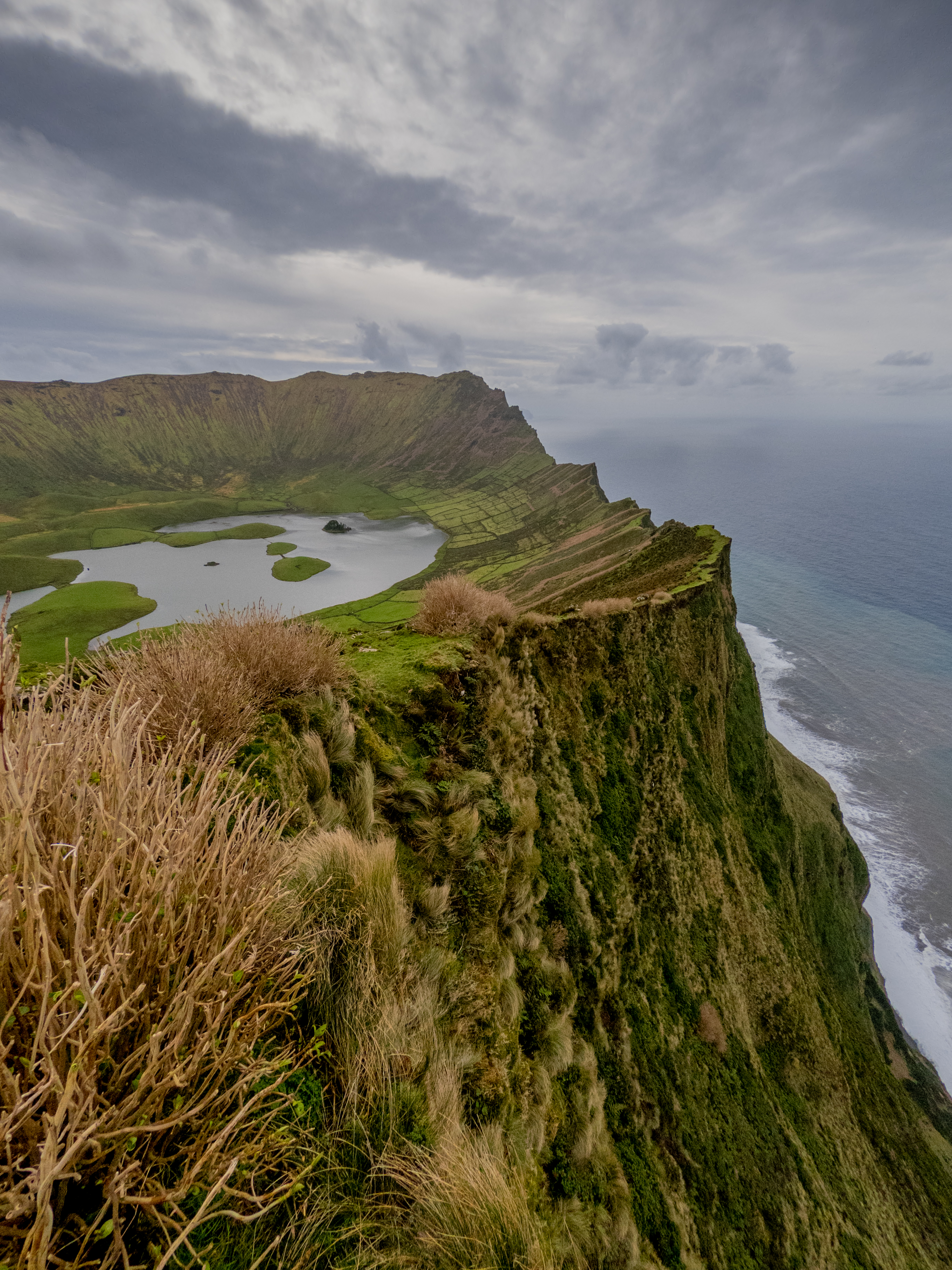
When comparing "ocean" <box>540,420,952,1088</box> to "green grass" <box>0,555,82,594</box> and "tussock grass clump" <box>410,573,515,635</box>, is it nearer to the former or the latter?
"tussock grass clump" <box>410,573,515,635</box>

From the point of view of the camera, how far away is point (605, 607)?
18.4 m

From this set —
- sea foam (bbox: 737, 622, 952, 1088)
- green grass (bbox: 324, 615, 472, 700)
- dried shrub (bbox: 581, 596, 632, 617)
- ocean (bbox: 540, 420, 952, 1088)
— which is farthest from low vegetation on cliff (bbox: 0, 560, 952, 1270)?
ocean (bbox: 540, 420, 952, 1088)

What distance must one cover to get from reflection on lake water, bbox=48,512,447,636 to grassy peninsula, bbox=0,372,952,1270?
3888 centimetres

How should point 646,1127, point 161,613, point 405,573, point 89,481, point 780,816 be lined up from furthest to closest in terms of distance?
1. point 89,481
2. point 405,573
3. point 161,613
4. point 780,816
5. point 646,1127

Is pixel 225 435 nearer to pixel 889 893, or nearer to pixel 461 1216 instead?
pixel 889 893

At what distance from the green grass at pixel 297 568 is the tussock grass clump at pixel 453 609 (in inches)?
2489

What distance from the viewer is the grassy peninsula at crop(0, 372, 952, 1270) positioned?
5.71 ft

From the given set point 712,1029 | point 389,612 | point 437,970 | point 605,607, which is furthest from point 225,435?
point 437,970

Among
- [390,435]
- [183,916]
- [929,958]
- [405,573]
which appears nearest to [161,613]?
[405,573]

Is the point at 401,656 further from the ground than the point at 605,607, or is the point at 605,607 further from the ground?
the point at 401,656

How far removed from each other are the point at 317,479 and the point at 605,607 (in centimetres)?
16414

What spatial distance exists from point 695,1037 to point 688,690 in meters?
12.0

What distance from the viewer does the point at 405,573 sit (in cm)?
7962

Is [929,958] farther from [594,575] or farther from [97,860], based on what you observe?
[97,860]
